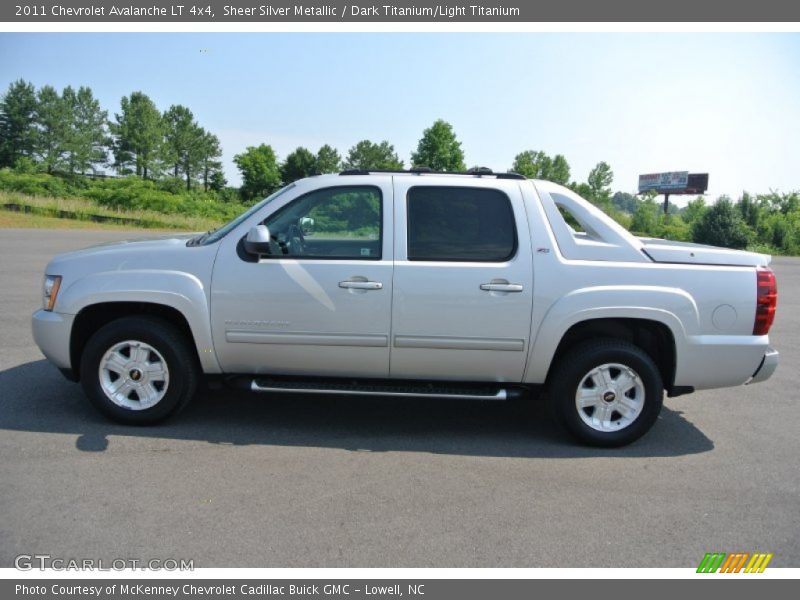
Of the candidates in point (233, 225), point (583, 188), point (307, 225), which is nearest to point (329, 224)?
point (307, 225)

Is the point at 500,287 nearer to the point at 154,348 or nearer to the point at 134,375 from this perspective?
the point at 154,348

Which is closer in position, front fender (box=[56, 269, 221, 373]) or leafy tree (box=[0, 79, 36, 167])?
front fender (box=[56, 269, 221, 373])

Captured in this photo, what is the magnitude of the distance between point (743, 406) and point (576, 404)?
7.64ft

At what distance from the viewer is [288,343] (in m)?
4.44

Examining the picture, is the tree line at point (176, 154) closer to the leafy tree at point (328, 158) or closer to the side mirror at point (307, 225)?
the leafy tree at point (328, 158)

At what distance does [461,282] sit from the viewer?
4.30 metres

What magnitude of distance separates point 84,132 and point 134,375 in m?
82.5

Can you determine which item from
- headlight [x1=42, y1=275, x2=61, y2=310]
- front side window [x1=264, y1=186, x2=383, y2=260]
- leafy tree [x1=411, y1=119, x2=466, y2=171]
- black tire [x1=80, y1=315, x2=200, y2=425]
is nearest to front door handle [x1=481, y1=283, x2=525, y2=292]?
front side window [x1=264, y1=186, x2=383, y2=260]

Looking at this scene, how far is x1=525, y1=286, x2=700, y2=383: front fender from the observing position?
169 inches

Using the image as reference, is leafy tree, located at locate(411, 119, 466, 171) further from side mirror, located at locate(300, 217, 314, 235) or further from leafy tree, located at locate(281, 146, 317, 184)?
side mirror, located at locate(300, 217, 314, 235)

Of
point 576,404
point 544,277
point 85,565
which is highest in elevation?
point 544,277

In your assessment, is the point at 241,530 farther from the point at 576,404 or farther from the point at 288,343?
the point at 576,404

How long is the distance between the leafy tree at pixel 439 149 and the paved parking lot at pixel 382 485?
41012 millimetres

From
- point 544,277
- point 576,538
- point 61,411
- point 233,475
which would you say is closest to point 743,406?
point 544,277
